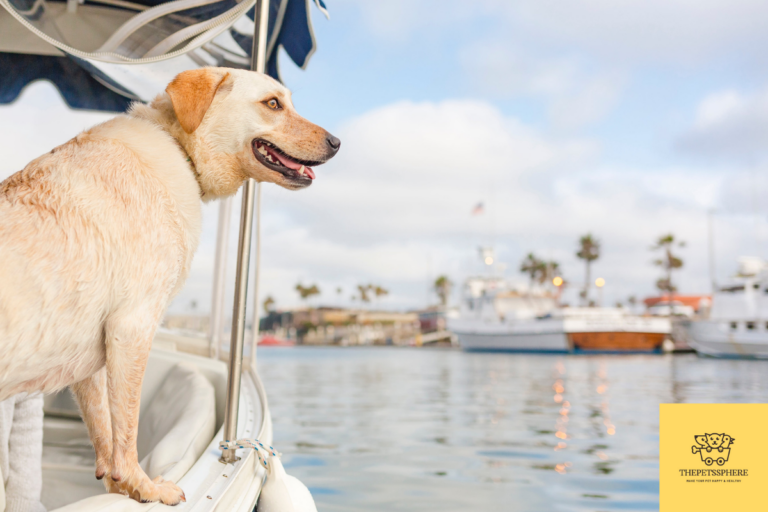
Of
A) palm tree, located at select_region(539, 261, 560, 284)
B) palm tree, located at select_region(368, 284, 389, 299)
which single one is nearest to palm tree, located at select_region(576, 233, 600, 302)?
palm tree, located at select_region(539, 261, 560, 284)

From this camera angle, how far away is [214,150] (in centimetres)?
157

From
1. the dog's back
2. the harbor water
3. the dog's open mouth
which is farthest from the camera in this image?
the harbor water

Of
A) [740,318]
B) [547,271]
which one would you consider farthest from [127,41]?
[547,271]

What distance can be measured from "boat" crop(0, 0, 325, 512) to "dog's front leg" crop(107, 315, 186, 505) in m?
0.04

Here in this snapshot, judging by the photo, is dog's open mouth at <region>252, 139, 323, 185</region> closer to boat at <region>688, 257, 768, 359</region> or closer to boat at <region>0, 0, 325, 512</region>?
boat at <region>0, 0, 325, 512</region>

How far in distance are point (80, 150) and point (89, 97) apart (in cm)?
271

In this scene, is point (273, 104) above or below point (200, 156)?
above

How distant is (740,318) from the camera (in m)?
32.2

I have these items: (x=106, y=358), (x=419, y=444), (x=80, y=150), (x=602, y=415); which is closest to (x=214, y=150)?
(x=80, y=150)

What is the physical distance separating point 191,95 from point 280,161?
287mm

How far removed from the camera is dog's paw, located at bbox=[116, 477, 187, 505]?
1.45 m

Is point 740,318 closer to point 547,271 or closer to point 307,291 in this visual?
point 547,271

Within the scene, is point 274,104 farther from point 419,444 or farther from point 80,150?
point 419,444

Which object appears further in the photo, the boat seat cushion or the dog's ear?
the boat seat cushion
